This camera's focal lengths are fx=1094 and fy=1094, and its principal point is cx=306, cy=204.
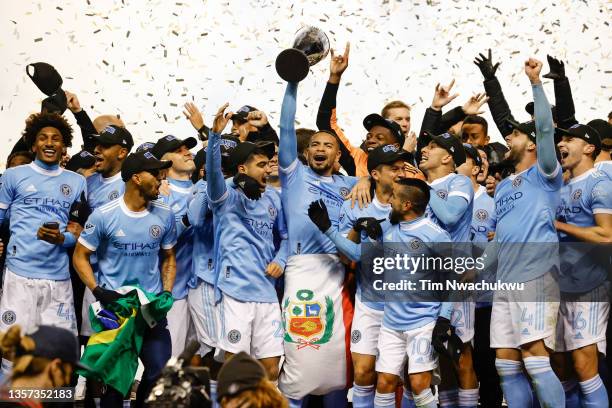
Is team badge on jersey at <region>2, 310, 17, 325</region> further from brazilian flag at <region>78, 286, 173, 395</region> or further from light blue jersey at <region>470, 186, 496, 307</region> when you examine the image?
light blue jersey at <region>470, 186, 496, 307</region>

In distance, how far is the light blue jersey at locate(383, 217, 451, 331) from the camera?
21.2 feet

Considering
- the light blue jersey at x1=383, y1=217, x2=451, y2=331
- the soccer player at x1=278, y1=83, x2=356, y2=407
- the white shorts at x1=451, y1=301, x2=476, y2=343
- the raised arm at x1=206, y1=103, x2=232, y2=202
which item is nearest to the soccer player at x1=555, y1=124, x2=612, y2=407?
the white shorts at x1=451, y1=301, x2=476, y2=343

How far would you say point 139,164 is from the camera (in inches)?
265

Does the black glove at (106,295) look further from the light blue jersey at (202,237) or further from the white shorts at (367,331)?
the white shorts at (367,331)

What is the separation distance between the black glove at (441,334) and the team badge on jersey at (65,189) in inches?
102

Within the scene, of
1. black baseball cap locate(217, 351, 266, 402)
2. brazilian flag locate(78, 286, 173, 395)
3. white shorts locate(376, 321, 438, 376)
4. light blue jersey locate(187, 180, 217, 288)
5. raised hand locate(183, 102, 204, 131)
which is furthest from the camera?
raised hand locate(183, 102, 204, 131)

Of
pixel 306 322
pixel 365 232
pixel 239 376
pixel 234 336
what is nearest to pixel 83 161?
pixel 234 336

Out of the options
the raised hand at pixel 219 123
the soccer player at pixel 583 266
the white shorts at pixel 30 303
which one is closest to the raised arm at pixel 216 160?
the raised hand at pixel 219 123

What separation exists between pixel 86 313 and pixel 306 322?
1.51 metres

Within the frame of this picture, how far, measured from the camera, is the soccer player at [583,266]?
661 cm

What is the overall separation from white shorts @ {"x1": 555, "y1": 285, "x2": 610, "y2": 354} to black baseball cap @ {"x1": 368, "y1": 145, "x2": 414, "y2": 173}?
4.37ft

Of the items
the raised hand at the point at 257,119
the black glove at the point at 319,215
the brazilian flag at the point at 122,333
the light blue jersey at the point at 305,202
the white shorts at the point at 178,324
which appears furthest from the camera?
the raised hand at the point at 257,119

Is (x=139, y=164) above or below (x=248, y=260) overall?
above

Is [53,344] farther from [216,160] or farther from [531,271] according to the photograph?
[531,271]
